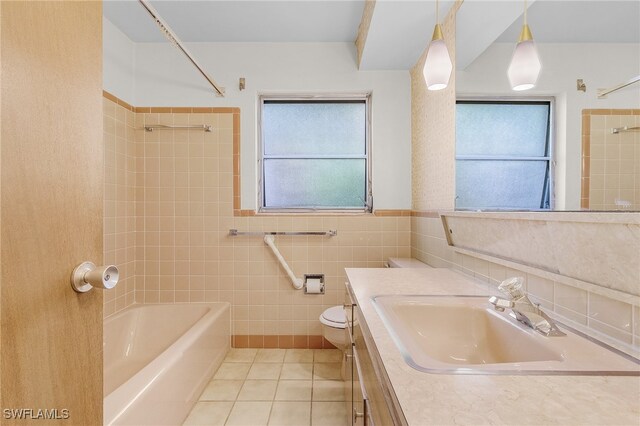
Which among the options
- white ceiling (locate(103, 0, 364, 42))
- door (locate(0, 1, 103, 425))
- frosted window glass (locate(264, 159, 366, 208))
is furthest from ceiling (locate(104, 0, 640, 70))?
door (locate(0, 1, 103, 425))

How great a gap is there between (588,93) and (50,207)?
4.19 ft

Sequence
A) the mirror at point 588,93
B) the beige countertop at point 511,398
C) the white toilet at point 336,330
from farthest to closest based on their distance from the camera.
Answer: the white toilet at point 336,330 → the mirror at point 588,93 → the beige countertop at point 511,398

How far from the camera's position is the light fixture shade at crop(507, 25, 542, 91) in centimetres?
96

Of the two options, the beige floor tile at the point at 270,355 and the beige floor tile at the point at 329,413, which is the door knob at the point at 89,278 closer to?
the beige floor tile at the point at 329,413

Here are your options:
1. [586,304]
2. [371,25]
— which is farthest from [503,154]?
[371,25]

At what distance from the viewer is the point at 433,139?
6.15 feet

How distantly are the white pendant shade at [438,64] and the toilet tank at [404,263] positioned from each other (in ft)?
3.57

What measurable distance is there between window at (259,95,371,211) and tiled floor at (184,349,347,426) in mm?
1137

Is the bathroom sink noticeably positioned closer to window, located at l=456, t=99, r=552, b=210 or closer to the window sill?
window, located at l=456, t=99, r=552, b=210

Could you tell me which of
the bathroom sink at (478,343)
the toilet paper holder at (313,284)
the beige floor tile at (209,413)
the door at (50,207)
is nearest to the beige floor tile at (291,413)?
the beige floor tile at (209,413)

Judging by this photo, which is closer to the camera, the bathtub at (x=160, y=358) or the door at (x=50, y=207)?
the door at (x=50, y=207)

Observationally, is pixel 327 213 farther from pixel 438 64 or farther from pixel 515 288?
pixel 515 288

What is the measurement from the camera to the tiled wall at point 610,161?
2.24ft

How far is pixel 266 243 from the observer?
7.60 ft
